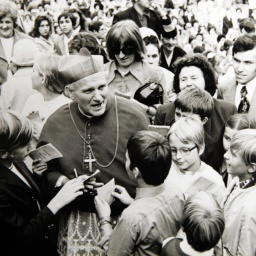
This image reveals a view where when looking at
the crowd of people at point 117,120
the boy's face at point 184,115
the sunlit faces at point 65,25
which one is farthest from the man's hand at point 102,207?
the sunlit faces at point 65,25

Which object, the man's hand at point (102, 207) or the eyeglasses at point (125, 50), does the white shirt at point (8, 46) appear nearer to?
the eyeglasses at point (125, 50)

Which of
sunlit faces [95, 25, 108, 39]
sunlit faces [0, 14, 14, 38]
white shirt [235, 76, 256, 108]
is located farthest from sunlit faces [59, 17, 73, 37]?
white shirt [235, 76, 256, 108]

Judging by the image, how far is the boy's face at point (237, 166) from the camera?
2.79 metres

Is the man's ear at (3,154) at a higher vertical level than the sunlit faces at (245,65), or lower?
lower

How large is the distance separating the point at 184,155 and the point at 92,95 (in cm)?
57

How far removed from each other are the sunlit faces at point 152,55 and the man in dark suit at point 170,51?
0.04 m

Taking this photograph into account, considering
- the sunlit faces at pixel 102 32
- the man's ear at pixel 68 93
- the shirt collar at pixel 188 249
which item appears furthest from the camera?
the sunlit faces at pixel 102 32

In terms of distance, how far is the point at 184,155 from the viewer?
2.85m

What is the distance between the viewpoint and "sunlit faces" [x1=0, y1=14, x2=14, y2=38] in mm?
3010

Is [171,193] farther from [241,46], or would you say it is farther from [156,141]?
[241,46]

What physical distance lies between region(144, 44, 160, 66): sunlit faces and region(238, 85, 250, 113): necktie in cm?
50

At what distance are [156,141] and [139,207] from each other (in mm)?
323

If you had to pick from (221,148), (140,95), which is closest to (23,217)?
(140,95)

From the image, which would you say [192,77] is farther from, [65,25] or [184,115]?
[65,25]
